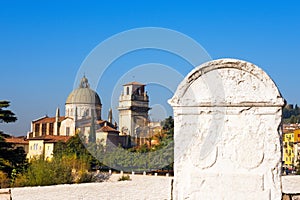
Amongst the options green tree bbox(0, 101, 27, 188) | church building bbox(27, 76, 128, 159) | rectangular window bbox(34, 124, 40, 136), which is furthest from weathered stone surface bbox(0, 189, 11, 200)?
rectangular window bbox(34, 124, 40, 136)

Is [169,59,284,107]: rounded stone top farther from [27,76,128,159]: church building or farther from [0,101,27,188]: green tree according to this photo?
[27,76,128,159]: church building

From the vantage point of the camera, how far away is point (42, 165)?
57.1 ft

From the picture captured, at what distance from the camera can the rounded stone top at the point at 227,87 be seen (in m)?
5.21

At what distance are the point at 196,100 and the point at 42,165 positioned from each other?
42.7 ft

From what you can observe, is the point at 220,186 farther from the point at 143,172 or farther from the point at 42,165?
the point at 143,172

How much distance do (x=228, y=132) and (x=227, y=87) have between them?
0.52 metres

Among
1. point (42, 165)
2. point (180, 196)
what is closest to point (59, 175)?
point (42, 165)

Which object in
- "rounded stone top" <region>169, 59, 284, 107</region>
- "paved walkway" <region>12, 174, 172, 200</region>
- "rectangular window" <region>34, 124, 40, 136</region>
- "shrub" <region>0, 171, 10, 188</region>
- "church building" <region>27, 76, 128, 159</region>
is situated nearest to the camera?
"rounded stone top" <region>169, 59, 284, 107</region>

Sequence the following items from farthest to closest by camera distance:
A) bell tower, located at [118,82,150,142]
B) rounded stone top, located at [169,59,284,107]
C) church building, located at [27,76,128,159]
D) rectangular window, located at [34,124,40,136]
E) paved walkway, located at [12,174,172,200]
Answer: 1. rectangular window, located at [34,124,40,136]
2. church building, located at [27,76,128,159]
3. bell tower, located at [118,82,150,142]
4. paved walkway, located at [12,174,172,200]
5. rounded stone top, located at [169,59,284,107]

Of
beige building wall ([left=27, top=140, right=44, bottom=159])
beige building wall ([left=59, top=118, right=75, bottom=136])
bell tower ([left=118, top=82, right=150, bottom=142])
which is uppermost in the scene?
beige building wall ([left=59, top=118, right=75, bottom=136])

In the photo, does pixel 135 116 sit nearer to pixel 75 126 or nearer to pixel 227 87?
pixel 227 87

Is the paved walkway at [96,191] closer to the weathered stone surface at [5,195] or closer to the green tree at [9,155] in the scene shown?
the weathered stone surface at [5,195]

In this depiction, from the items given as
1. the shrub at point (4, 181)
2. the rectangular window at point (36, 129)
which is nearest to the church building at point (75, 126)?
the rectangular window at point (36, 129)

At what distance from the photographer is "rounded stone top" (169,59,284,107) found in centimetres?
521
